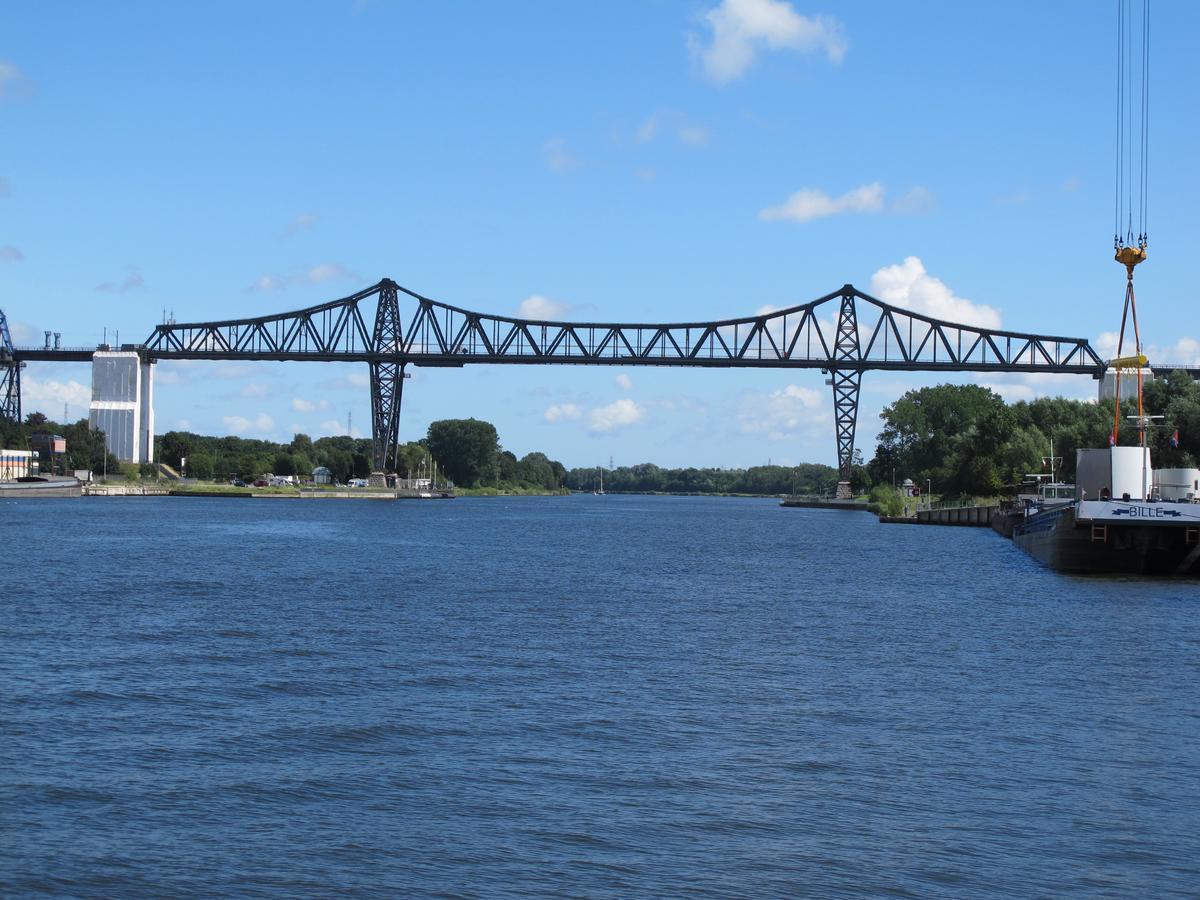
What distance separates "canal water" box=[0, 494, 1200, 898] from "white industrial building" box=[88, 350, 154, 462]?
126 m

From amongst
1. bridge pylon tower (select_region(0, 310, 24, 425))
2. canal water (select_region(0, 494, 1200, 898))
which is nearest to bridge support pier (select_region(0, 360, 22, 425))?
bridge pylon tower (select_region(0, 310, 24, 425))

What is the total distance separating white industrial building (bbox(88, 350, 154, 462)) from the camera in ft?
506

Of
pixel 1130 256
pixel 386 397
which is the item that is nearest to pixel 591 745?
pixel 1130 256

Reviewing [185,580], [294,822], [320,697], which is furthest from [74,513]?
[294,822]

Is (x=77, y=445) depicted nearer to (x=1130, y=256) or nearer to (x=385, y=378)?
(x=385, y=378)

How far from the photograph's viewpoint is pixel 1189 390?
83812 mm

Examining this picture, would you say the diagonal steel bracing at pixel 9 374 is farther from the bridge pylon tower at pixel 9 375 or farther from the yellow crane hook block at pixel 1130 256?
the yellow crane hook block at pixel 1130 256

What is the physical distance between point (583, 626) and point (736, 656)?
5.14 metres

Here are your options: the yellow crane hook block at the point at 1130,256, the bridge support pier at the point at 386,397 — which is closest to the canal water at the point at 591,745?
the yellow crane hook block at the point at 1130,256

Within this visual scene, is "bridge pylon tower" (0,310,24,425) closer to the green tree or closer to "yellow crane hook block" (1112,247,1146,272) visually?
the green tree

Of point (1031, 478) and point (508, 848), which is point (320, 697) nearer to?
point (508, 848)

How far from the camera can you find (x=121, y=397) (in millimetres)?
155125

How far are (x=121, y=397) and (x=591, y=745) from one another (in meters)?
150

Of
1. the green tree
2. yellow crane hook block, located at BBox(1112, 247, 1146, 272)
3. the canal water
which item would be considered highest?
yellow crane hook block, located at BBox(1112, 247, 1146, 272)
